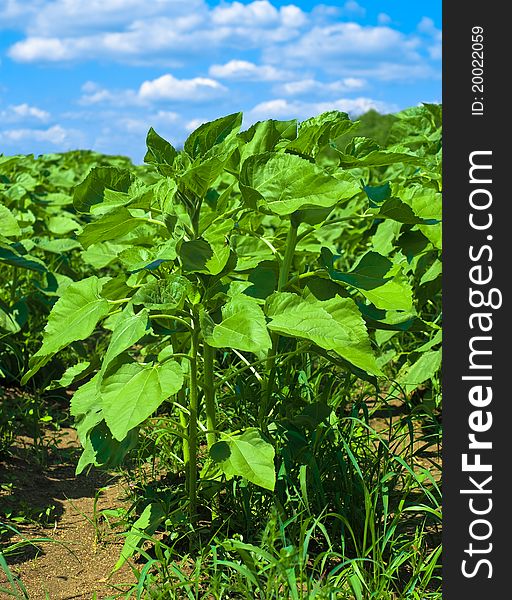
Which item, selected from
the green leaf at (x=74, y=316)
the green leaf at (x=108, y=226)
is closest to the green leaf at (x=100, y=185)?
the green leaf at (x=108, y=226)

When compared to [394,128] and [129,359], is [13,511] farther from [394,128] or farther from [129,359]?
[394,128]

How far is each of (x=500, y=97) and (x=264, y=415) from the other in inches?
48.3

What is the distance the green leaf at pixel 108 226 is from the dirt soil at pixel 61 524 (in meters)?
0.88

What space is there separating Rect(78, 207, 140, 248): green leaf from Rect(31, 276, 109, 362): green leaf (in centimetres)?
18

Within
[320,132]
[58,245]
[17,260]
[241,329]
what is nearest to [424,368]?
[320,132]

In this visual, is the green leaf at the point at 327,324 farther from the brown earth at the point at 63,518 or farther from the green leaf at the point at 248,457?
the brown earth at the point at 63,518

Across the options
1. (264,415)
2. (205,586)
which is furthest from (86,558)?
(264,415)

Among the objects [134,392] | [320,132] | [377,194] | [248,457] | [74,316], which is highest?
[320,132]

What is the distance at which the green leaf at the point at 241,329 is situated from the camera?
219cm

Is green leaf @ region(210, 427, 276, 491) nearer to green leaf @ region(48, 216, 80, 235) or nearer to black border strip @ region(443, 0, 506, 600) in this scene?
black border strip @ region(443, 0, 506, 600)

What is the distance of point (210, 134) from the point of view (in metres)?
2.46

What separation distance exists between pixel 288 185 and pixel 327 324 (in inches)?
16.4

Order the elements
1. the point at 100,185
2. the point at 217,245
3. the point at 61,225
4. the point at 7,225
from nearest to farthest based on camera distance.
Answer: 1. the point at 217,245
2. the point at 100,185
3. the point at 7,225
4. the point at 61,225

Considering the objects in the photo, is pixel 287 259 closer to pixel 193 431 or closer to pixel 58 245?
pixel 193 431
